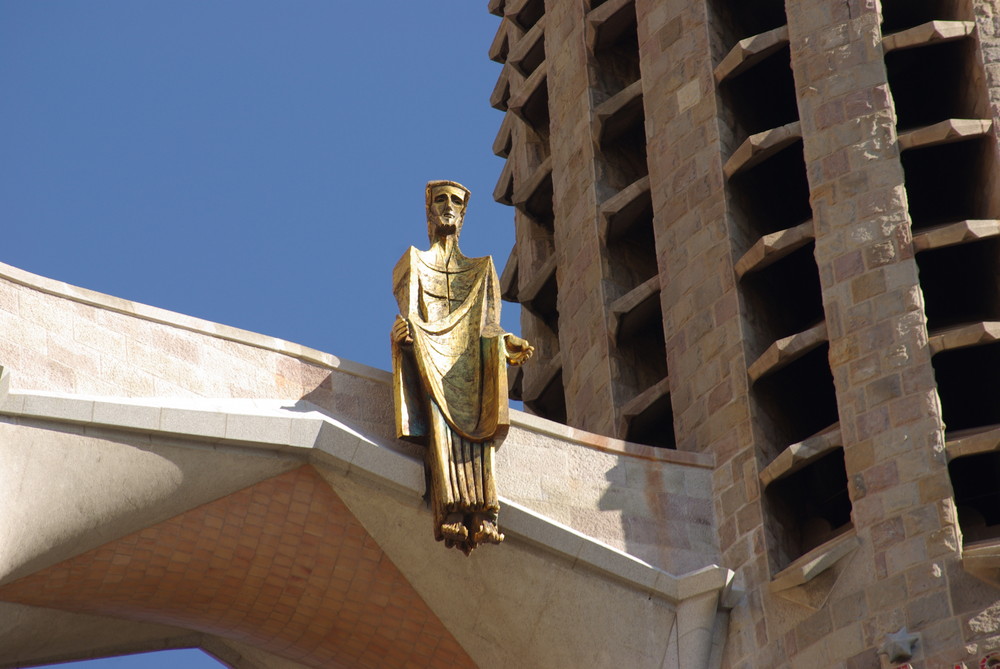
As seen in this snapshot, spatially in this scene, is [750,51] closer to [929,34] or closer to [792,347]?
[929,34]

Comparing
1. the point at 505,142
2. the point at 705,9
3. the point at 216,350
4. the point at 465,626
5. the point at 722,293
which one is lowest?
the point at 465,626

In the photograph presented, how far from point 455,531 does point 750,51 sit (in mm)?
6734

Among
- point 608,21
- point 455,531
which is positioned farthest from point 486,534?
point 608,21

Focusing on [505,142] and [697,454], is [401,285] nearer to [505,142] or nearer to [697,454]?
[697,454]

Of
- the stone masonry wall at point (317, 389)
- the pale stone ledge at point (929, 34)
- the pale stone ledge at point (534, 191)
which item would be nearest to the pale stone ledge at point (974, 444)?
the stone masonry wall at point (317, 389)

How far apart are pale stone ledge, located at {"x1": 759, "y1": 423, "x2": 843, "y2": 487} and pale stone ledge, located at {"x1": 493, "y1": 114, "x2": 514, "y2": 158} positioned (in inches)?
412

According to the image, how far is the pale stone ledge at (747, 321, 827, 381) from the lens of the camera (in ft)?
66.1

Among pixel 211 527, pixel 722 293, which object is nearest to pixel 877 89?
pixel 722 293

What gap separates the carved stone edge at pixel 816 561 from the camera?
18.7 m

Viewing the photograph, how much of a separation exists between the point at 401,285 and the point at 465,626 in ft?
9.48

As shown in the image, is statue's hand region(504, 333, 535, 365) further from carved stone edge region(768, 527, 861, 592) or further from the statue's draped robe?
carved stone edge region(768, 527, 861, 592)

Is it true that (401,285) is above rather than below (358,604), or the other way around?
above

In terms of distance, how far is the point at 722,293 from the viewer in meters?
21.4

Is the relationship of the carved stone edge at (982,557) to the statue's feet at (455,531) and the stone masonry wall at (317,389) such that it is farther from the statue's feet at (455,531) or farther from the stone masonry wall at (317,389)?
the statue's feet at (455,531)
